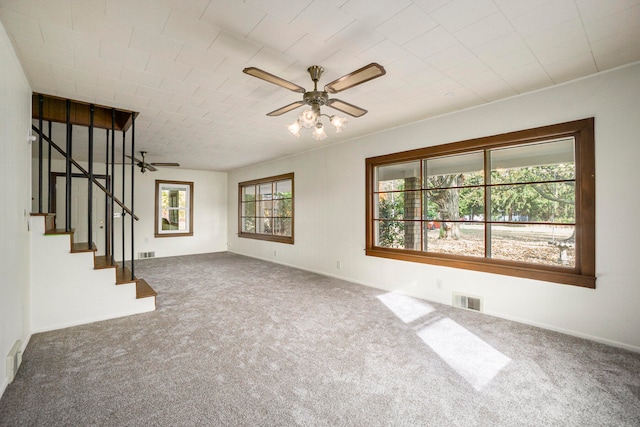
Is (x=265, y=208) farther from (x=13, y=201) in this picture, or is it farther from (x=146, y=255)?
(x=13, y=201)

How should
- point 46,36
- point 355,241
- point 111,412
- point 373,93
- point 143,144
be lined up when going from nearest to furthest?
1. point 111,412
2. point 46,36
3. point 373,93
4. point 355,241
5. point 143,144

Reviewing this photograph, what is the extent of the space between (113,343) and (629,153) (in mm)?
5147

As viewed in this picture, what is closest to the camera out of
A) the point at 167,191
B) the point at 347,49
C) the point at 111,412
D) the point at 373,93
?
the point at 111,412

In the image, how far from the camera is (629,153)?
2.62 m

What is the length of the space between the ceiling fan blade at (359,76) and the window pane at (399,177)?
2485mm

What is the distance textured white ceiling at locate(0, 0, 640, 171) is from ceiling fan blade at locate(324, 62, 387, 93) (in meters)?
0.30

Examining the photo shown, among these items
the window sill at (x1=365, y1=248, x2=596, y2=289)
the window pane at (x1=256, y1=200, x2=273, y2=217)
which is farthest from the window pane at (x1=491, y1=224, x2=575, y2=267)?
the window pane at (x1=256, y1=200, x2=273, y2=217)

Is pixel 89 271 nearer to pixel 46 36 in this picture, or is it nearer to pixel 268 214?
pixel 46 36

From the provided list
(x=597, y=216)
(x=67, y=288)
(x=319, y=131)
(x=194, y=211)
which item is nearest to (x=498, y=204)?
(x=597, y=216)

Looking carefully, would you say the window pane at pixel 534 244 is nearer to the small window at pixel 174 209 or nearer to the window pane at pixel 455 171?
the window pane at pixel 455 171

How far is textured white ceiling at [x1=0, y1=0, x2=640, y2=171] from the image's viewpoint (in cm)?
189

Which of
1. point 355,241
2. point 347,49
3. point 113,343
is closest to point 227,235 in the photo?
point 355,241

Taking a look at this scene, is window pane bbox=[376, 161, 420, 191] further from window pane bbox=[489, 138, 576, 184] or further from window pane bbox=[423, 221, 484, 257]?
window pane bbox=[489, 138, 576, 184]

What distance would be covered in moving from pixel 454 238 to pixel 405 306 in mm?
1272
